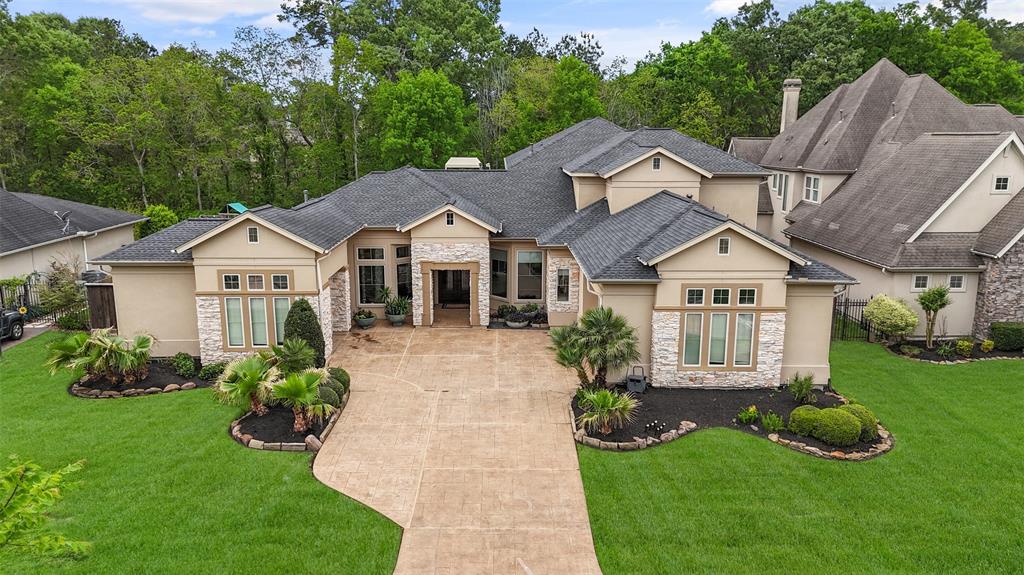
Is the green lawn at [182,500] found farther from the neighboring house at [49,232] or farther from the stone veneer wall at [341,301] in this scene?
the neighboring house at [49,232]

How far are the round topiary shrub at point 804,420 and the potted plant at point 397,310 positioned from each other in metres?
14.6

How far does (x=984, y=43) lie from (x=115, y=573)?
59612 mm

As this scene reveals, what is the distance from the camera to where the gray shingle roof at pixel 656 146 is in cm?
2402

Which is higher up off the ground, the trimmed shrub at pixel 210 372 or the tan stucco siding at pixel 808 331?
the tan stucco siding at pixel 808 331

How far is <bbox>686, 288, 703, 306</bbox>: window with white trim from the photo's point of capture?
17.8 m

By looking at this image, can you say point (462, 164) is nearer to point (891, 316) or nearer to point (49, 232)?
point (49, 232)

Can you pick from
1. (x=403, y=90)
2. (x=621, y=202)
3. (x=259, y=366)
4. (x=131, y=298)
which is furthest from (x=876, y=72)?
(x=131, y=298)

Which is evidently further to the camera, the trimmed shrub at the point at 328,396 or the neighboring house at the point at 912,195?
the neighboring house at the point at 912,195

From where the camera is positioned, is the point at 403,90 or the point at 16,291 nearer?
the point at 16,291

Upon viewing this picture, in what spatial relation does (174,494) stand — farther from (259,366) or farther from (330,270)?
(330,270)

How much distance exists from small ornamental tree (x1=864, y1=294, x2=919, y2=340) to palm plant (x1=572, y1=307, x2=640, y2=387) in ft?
32.2

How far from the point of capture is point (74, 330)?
942 inches

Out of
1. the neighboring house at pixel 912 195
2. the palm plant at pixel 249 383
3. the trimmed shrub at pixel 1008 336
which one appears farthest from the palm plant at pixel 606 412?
the trimmed shrub at pixel 1008 336

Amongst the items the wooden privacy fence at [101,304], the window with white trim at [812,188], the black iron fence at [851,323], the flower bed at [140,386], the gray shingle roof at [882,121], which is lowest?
the flower bed at [140,386]
